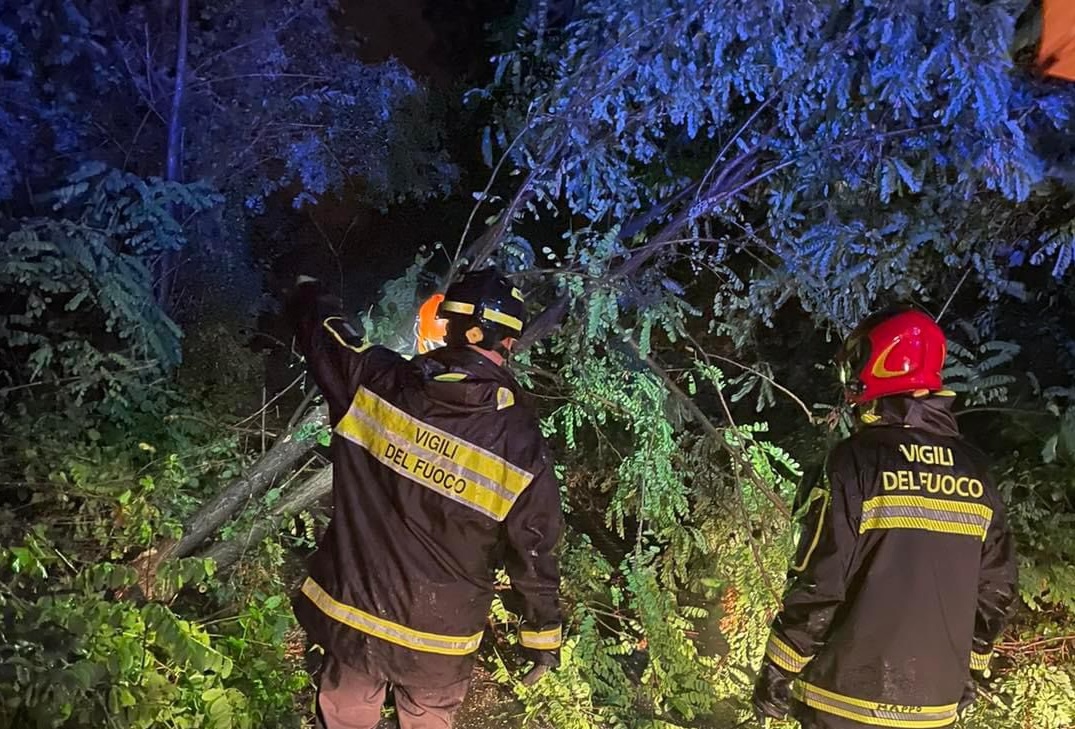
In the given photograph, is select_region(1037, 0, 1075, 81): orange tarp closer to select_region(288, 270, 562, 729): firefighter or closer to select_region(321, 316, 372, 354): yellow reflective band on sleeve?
select_region(288, 270, 562, 729): firefighter

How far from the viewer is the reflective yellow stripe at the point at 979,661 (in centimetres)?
280

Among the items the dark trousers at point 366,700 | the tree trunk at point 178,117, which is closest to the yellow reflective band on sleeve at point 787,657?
the dark trousers at point 366,700

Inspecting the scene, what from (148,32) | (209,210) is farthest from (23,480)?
(148,32)

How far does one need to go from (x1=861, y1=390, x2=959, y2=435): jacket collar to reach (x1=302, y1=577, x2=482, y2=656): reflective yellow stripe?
5.35ft

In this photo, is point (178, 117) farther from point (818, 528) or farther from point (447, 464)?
point (818, 528)

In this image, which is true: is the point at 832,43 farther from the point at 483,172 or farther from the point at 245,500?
the point at 483,172

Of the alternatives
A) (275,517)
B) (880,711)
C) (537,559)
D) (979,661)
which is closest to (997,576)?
(979,661)

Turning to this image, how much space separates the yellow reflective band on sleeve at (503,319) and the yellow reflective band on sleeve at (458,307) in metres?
0.05

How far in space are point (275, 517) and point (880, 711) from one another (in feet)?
9.89

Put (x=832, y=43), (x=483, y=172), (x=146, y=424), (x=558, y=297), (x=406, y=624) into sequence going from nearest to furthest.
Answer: (x=406, y=624) < (x=832, y=43) < (x=558, y=297) < (x=146, y=424) < (x=483, y=172)

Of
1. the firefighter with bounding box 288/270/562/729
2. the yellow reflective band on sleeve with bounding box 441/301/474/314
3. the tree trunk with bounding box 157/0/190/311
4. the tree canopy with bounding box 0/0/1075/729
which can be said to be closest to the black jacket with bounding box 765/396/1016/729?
the firefighter with bounding box 288/270/562/729

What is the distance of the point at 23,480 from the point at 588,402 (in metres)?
3.08

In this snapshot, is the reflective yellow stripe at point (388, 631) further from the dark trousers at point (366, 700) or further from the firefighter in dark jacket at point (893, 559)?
the firefighter in dark jacket at point (893, 559)

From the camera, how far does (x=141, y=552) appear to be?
4.24 m
